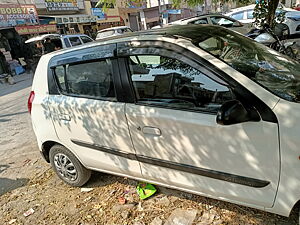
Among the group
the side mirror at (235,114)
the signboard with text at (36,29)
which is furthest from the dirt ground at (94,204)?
the signboard with text at (36,29)

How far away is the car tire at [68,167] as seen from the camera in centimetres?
295

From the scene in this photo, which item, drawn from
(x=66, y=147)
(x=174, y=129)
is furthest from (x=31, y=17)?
(x=174, y=129)

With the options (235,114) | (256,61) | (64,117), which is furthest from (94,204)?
(256,61)

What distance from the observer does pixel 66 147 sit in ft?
9.47

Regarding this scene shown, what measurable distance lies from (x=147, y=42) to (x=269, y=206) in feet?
5.38

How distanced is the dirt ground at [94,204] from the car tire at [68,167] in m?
0.14

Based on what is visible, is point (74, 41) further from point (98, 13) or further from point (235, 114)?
point (235, 114)

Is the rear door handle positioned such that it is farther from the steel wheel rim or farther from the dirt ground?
the dirt ground

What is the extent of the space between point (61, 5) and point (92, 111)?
2034cm

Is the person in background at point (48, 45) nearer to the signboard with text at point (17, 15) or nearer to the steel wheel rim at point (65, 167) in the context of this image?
the signboard with text at point (17, 15)

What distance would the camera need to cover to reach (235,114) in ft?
5.34

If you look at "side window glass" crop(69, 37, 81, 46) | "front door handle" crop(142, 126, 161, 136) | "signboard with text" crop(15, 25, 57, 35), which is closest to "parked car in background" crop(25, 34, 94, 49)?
"side window glass" crop(69, 37, 81, 46)

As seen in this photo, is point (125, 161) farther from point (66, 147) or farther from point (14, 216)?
point (14, 216)

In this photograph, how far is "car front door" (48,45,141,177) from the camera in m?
2.32
